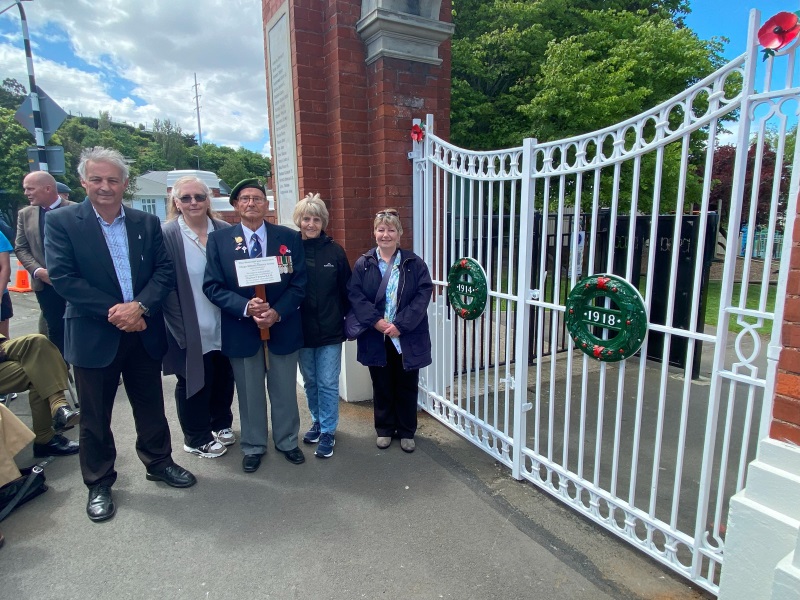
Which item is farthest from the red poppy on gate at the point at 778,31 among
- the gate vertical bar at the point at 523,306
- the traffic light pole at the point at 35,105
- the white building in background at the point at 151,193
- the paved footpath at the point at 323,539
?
the white building in background at the point at 151,193

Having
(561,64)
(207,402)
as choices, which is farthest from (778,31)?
(561,64)

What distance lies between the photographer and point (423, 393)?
433 centimetres

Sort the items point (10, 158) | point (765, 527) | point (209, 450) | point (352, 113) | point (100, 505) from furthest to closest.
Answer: point (10, 158) < point (352, 113) < point (209, 450) < point (100, 505) < point (765, 527)

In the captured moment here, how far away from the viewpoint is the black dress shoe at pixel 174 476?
127 inches

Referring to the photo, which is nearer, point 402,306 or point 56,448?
point 402,306

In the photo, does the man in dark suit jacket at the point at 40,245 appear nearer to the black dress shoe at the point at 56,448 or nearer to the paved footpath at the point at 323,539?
the black dress shoe at the point at 56,448

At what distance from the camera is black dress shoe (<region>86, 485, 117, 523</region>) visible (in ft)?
9.40

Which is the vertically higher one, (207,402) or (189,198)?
(189,198)

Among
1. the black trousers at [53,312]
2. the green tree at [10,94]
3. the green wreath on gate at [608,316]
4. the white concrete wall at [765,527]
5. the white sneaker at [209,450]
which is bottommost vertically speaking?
the white sneaker at [209,450]

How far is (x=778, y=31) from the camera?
5.63 ft

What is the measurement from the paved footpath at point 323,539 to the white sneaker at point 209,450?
0.07 meters

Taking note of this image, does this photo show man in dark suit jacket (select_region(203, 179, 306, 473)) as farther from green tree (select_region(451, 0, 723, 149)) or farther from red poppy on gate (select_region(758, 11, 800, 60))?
green tree (select_region(451, 0, 723, 149))

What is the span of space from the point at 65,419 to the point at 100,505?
52.9 inches

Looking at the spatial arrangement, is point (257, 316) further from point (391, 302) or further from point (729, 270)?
point (729, 270)
